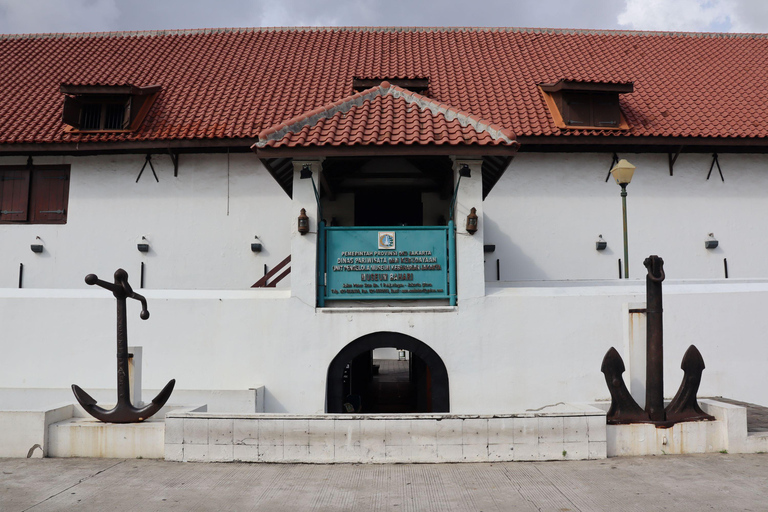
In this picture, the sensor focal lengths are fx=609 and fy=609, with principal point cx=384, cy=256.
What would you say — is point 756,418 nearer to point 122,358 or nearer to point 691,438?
point 691,438

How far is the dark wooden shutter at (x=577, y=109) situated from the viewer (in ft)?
46.6

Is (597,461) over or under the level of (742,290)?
under

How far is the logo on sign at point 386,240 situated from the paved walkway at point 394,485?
12.8 feet

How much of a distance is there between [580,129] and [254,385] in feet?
30.2

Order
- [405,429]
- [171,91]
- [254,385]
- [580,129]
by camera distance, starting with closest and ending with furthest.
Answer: [405,429], [254,385], [580,129], [171,91]

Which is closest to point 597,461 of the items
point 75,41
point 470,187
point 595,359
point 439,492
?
point 439,492

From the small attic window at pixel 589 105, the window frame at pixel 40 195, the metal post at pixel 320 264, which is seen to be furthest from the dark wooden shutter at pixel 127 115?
the small attic window at pixel 589 105

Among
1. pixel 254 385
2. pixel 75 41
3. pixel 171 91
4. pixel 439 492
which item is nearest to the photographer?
pixel 439 492

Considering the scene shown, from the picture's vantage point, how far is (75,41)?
1891 cm

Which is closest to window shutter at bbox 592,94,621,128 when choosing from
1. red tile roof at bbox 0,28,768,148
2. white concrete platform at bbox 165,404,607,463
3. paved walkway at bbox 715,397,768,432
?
red tile roof at bbox 0,28,768,148

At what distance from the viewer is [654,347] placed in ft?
25.2

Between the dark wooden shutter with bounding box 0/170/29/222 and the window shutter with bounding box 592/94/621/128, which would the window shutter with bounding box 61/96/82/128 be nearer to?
the dark wooden shutter with bounding box 0/170/29/222

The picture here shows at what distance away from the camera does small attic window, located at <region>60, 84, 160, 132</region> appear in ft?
46.4

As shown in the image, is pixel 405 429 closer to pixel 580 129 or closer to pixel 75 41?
pixel 580 129
